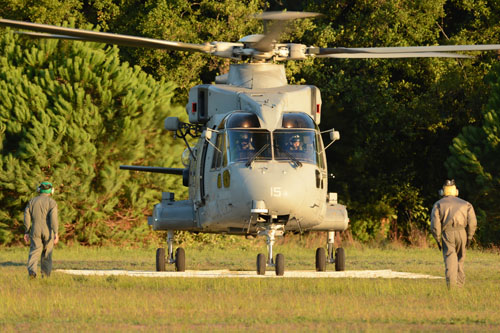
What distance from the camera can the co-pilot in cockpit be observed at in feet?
66.4

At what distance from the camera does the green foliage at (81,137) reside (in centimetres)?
3303

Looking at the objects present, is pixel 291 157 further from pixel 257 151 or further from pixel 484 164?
pixel 484 164

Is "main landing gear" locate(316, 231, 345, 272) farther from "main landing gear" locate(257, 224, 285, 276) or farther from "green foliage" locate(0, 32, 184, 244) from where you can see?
"green foliage" locate(0, 32, 184, 244)

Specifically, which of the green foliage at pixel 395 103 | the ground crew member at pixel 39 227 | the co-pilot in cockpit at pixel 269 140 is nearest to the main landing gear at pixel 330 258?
the co-pilot in cockpit at pixel 269 140

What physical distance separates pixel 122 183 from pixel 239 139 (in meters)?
14.9

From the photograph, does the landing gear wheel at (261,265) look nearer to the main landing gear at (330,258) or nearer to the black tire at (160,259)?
the main landing gear at (330,258)

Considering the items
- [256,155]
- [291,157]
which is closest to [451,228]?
[291,157]

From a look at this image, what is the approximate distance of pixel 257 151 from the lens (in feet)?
66.6

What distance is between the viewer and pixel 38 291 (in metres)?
17.0

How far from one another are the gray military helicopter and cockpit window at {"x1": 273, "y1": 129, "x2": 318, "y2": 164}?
19 mm

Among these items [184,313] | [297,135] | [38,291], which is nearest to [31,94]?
[297,135]

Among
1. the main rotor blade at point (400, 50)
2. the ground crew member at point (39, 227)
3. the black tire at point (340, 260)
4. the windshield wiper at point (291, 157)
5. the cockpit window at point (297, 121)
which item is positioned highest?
the main rotor blade at point (400, 50)

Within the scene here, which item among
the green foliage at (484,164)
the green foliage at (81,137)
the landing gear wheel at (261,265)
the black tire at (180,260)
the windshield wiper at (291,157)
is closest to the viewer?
the windshield wiper at (291,157)

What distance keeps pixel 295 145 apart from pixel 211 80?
76.8 feet
